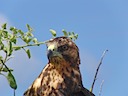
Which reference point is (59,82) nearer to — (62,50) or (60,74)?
(60,74)

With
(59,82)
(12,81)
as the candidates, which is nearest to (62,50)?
(59,82)

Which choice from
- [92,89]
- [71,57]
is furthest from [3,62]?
[71,57]

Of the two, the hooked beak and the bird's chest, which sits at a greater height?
the hooked beak

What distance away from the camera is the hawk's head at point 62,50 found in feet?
10.0

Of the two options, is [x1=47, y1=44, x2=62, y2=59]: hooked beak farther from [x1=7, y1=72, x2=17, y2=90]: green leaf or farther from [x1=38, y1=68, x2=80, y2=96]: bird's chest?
[x1=7, y1=72, x2=17, y2=90]: green leaf

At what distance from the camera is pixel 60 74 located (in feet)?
10.7

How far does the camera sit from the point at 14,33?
2.50 meters

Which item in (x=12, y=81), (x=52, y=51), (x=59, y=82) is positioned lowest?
(x=12, y=81)

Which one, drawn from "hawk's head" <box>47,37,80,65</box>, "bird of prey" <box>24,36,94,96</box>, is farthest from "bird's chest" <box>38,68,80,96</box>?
"hawk's head" <box>47,37,80,65</box>

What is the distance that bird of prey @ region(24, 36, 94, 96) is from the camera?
3111 mm

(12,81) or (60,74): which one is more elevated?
(60,74)

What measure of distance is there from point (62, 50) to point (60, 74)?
0.23 meters

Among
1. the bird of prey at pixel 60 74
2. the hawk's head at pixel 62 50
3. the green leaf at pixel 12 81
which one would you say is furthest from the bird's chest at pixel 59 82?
the green leaf at pixel 12 81

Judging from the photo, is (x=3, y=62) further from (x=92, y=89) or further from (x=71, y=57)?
(x=71, y=57)
